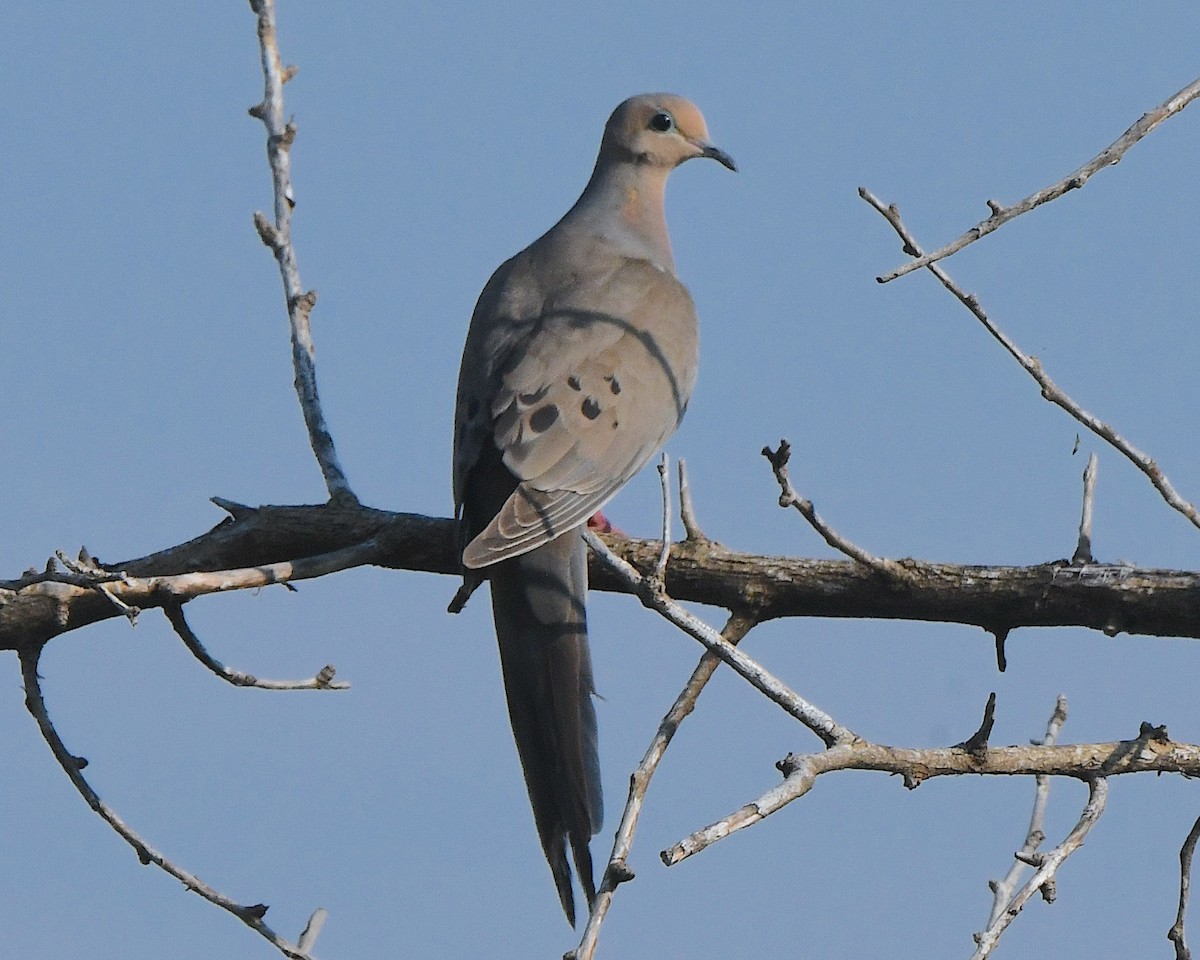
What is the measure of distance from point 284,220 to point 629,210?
4.86 ft

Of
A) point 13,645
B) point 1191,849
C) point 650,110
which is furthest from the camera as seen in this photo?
point 650,110

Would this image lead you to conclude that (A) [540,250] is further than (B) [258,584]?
Yes

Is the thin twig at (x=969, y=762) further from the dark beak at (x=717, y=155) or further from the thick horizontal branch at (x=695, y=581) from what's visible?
the dark beak at (x=717, y=155)

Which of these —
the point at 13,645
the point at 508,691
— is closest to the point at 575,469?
the point at 508,691

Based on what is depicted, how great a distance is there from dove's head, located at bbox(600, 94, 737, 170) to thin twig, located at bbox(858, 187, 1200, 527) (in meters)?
2.72

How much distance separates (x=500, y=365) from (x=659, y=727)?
5.08 feet

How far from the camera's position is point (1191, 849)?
2.85m

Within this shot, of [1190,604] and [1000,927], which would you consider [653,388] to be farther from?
[1000,927]

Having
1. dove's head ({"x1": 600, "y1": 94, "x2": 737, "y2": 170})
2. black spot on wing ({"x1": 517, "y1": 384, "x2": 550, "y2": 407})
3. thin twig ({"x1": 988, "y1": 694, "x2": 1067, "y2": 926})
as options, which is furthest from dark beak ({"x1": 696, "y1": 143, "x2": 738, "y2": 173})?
thin twig ({"x1": 988, "y1": 694, "x2": 1067, "y2": 926})

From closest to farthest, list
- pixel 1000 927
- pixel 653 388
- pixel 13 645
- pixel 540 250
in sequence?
pixel 1000 927 < pixel 13 645 < pixel 653 388 < pixel 540 250

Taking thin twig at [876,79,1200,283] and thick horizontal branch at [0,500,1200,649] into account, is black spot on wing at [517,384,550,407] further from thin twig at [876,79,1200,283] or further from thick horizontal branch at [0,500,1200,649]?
thin twig at [876,79,1200,283]

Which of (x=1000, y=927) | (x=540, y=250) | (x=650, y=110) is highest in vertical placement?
(x=650, y=110)

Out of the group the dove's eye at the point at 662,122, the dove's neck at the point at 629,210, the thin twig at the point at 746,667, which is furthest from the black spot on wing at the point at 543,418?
the dove's eye at the point at 662,122

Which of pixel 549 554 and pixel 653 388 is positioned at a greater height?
pixel 653 388
